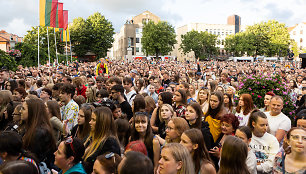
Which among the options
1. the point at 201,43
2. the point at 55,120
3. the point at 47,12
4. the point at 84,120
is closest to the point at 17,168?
the point at 84,120

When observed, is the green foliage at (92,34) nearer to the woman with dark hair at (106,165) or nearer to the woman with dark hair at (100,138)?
the woman with dark hair at (100,138)

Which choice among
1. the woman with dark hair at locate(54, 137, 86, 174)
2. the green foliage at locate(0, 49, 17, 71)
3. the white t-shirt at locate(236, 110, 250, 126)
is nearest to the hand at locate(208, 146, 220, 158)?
the white t-shirt at locate(236, 110, 250, 126)

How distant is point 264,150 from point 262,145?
85 mm

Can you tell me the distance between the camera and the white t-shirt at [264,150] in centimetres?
380

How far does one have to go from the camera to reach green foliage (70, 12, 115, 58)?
56.2 metres

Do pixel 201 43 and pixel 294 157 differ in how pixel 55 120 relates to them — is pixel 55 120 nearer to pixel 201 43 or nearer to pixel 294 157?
pixel 294 157

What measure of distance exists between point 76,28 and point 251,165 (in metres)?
57.3

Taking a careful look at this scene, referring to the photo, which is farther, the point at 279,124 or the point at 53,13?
the point at 53,13

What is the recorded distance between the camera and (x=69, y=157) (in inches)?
121

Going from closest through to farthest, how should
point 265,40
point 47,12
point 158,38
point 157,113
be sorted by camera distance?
point 157,113 < point 47,12 < point 265,40 < point 158,38

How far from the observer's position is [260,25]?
6525 centimetres

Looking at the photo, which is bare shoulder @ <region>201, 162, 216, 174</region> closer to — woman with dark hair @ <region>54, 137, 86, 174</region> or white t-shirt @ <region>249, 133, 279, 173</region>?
white t-shirt @ <region>249, 133, 279, 173</region>

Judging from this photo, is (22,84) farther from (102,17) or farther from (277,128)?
(102,17)

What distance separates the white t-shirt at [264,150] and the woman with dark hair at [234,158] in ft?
3.27
